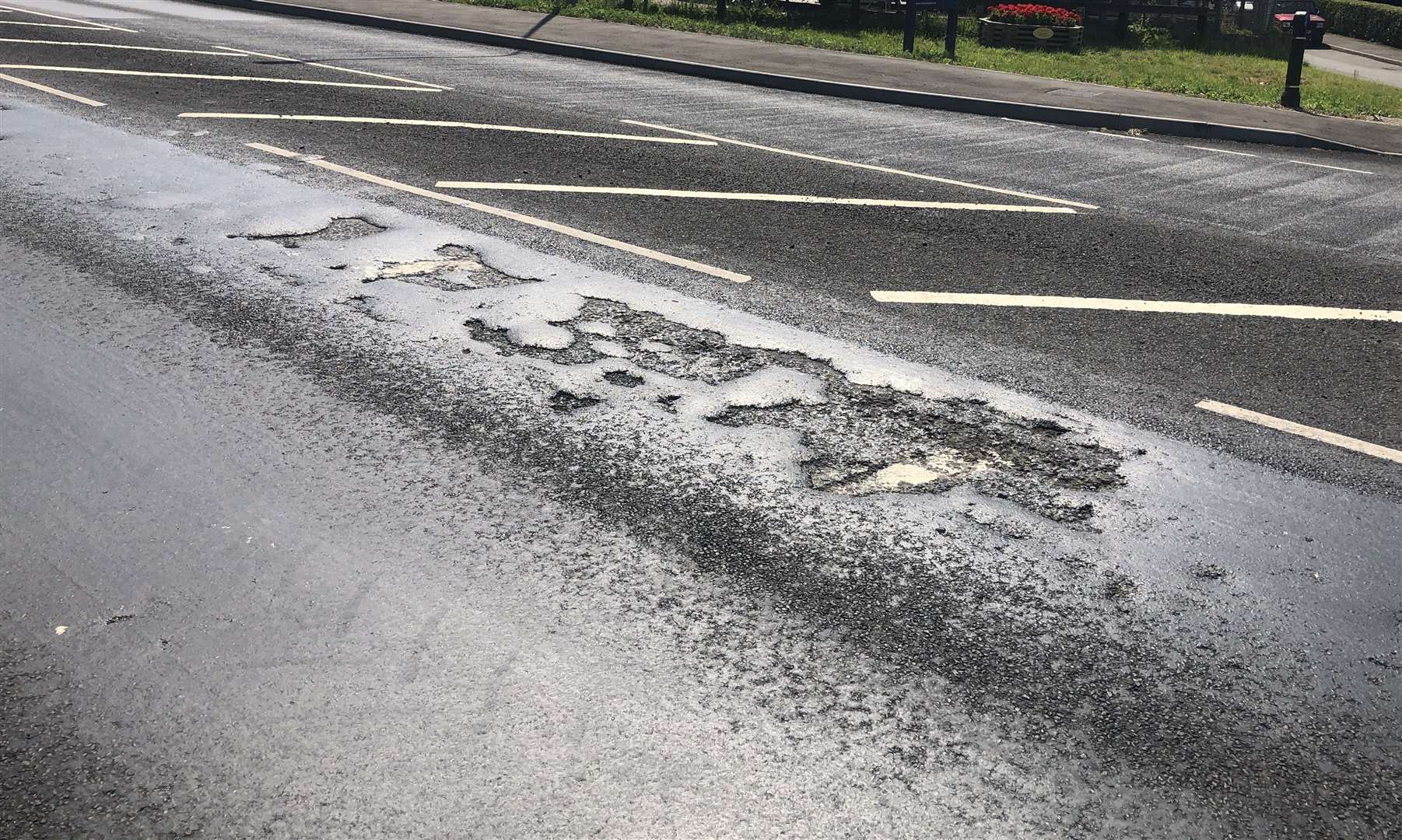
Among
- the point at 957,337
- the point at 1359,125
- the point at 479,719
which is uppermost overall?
the point at 1359,125

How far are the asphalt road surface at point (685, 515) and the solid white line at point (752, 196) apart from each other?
0.25 ft

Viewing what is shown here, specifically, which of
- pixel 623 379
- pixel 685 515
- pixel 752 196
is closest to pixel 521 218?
pixel 752 196

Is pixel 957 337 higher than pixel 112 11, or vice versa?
pixel 112 11

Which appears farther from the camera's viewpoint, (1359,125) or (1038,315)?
(1359,125)

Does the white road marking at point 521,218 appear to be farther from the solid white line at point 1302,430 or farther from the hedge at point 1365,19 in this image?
the hedge at point 1365,19

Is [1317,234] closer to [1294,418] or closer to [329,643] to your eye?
[1294,418]

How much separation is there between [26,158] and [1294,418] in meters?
9.58

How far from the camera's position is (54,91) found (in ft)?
41.8

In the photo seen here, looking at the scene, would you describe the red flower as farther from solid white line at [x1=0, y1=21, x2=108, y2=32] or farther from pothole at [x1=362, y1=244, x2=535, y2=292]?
pothole at [x1=362, y1=244, x2=535, y2=292]

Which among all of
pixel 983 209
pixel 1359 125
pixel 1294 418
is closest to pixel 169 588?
pixel 1294 418

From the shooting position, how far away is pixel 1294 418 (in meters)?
5.51

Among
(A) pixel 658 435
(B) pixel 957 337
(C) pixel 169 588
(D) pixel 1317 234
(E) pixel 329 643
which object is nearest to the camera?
(E) pixel 329 643

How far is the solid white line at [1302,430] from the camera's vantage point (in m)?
5.20

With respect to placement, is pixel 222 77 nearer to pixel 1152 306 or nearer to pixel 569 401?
pixel 569 401
